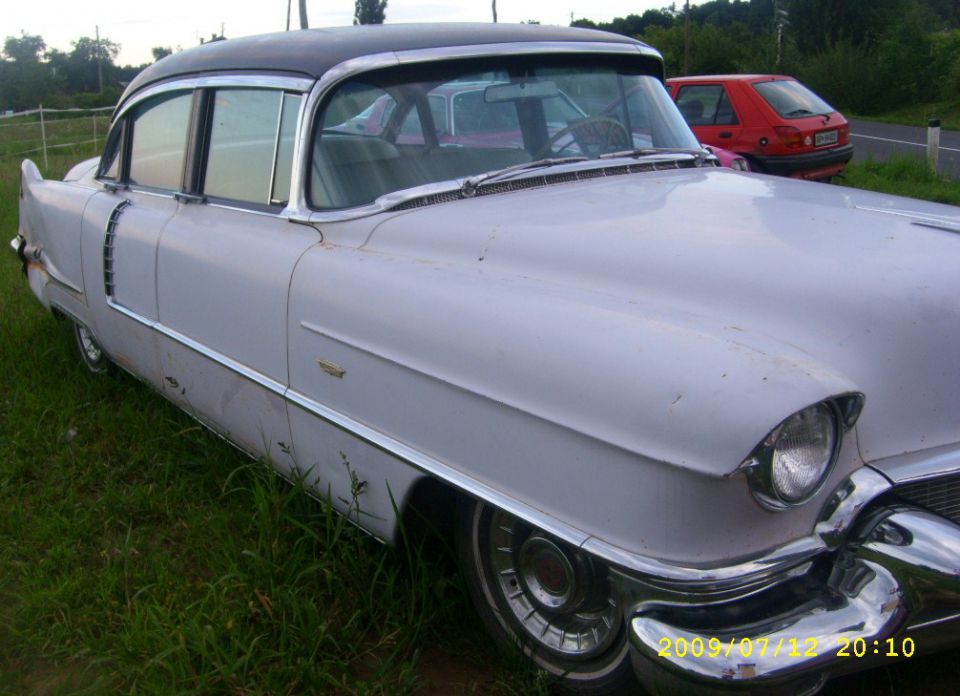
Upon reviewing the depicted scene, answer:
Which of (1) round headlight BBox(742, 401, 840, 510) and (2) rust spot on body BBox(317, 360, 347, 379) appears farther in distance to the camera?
(2) rust spot on body BBox(317, 360, 347, 379)

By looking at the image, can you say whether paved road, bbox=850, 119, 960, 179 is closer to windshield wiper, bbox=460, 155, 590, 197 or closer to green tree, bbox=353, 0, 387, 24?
windshield wiper, bbox=460, 155, 590, 197

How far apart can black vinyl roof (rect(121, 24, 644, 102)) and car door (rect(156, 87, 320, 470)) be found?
11 centimetres

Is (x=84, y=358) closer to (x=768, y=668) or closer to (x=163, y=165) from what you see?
(x=163, y=165)

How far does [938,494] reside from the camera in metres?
2.01

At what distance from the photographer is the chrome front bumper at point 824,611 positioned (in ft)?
5.84

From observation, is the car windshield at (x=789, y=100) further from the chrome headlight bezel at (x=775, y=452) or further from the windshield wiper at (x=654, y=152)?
the chrome headlight bezel at (x=775, y=452)

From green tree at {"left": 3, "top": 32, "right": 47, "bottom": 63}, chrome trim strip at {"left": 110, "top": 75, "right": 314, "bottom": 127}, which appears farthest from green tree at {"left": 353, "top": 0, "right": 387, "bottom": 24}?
chrome trim strip at {"left": 110, "top": 75, "right": 314, "bottom": 127}

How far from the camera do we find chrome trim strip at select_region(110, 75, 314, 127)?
304 centimetres

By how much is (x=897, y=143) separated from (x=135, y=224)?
16464mm

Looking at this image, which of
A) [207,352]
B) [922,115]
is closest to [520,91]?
[207,352]

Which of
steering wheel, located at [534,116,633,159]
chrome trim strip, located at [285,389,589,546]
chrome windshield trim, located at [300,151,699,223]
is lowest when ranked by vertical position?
chrome trim strip, located at [285,389,589,546]

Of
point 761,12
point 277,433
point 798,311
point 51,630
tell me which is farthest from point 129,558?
point 761,12

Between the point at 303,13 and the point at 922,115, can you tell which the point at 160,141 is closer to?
the point at 303,13

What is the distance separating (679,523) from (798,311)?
57 cm
